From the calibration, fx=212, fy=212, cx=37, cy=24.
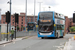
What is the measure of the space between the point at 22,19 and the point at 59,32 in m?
115

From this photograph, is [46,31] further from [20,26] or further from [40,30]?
[20,26]

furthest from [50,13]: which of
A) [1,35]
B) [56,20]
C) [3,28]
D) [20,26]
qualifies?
[20,26]

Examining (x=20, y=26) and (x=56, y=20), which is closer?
(x=56, y=20)

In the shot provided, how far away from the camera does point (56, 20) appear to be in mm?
30500

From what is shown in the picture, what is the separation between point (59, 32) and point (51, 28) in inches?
128

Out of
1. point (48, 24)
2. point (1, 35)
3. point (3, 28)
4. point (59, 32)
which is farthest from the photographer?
point (3, 28)

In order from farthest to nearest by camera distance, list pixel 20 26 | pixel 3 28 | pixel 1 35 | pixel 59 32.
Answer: pixel 20 26 → pixel 3 28 → pixel 59 32 → pixel 1 35

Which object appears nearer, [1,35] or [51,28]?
[1,35]

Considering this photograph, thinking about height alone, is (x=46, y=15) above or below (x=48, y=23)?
above

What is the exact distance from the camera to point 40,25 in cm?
3003

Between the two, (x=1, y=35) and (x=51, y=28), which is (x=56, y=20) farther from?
(x=1, y=35)

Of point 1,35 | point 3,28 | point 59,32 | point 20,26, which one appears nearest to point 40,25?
point 59,32

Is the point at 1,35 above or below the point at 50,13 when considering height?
below

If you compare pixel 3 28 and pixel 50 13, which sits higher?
pixel 50 13
